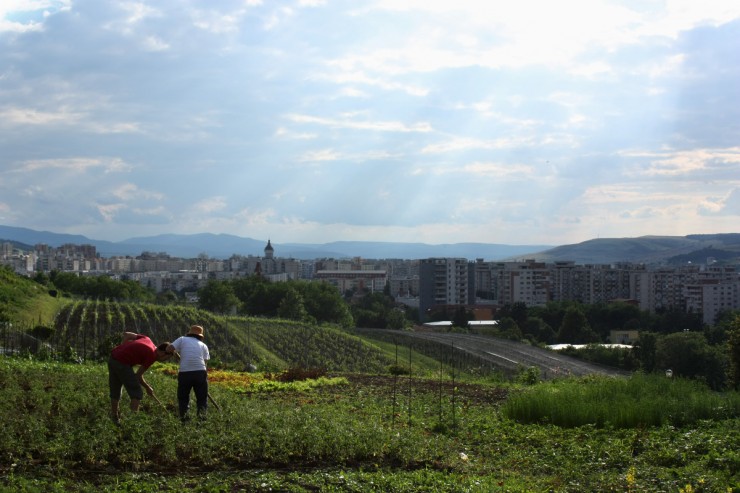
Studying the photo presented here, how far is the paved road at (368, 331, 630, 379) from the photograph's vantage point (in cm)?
3350

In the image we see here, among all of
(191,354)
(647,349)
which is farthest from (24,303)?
(647,349)

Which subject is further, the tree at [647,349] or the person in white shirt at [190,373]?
the tree at [647,349]

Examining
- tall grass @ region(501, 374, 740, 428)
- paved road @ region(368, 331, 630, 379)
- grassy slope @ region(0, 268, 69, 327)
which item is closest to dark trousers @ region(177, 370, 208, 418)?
tall grass @ region(501, 374, 740, 428)

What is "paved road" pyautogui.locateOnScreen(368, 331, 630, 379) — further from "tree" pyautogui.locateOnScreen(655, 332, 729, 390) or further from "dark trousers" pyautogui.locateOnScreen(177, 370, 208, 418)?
"dark trousers" pyautogui.locateOnScreen(177, 370, 208, 418)

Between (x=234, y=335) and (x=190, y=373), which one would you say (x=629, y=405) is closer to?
(x=190, y=373)

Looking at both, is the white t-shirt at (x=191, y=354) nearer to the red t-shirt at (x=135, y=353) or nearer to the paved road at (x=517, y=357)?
the red t-shirt at (x=135, y=353)

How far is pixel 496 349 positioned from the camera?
41.8 metres

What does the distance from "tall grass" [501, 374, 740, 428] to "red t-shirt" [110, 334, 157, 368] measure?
596 cm

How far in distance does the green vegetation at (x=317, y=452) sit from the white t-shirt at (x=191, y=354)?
62cm

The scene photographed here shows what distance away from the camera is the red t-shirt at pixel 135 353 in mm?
10375

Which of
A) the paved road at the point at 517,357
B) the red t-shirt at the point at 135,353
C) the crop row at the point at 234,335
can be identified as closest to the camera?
the red t-shirt at the point at 135,353

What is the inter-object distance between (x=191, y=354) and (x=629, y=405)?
21.6 ft

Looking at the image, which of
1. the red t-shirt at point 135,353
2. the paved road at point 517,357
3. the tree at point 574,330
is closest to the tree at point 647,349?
the paved road at point 517,357

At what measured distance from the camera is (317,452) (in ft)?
29.3
